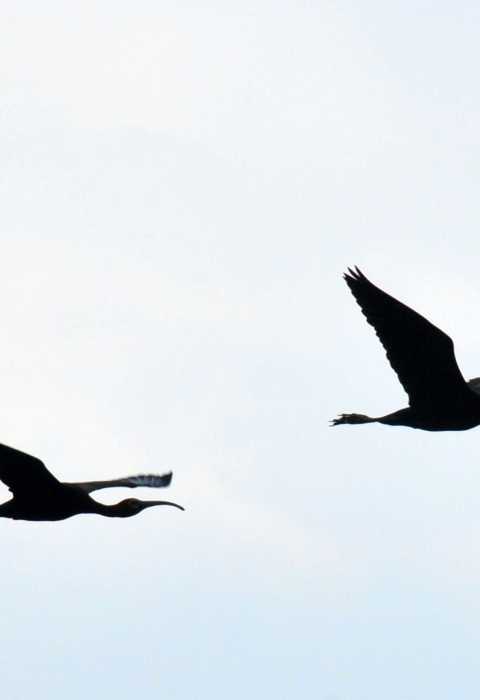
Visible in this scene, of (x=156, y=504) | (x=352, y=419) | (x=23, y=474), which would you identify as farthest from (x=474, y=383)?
(x=23, y=474)

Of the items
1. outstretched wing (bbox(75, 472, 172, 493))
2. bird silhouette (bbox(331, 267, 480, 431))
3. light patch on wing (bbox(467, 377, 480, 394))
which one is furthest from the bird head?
light patch on wing (bbox(467, 377, 480, 394))

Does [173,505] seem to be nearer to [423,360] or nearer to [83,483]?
[83,483]

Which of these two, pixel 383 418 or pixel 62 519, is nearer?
pixel 62 519

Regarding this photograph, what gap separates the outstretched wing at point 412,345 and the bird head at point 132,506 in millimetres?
3054

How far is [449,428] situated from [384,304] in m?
1.81

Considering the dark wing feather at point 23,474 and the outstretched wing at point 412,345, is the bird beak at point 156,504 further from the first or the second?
the outstretched wing at point 412,345

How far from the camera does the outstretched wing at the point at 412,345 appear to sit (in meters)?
15.1

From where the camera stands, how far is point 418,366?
15.4m

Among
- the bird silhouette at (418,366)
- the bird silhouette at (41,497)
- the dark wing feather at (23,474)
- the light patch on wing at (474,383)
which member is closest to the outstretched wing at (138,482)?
the bird silhouette at (41,497)

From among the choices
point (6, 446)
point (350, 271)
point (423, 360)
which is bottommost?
point (6, 446)

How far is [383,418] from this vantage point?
52.2ft

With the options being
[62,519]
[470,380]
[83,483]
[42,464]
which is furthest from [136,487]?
[470,380]

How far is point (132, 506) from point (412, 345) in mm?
3646

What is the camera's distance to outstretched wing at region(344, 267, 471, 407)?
15055 millimetres
